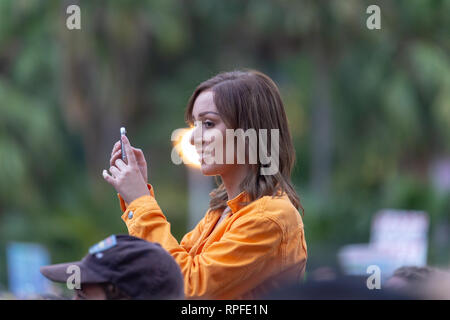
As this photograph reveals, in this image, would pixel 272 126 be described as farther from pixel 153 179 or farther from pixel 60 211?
pixel 153 179

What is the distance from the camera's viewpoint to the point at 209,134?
2.18 m

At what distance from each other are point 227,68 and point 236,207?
13637mm

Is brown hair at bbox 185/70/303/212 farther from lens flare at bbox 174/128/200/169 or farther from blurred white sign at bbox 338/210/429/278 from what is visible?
blurred white sign at bbox 338/210/429/278

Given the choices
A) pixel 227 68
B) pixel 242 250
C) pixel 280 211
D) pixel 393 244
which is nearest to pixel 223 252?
pixel 242 250

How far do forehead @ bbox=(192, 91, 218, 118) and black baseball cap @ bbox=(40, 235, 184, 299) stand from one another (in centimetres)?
56

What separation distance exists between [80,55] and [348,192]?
6628mm

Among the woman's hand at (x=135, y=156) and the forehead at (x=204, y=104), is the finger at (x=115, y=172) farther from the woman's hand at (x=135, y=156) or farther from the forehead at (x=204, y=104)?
the forehead at (x=204, y=104)

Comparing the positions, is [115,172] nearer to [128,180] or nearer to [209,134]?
[128,180]

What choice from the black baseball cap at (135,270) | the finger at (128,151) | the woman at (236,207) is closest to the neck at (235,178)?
the woman at (236,207)

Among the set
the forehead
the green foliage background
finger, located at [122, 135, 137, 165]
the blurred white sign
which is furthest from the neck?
the green foliage background

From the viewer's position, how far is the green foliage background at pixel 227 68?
11.7m

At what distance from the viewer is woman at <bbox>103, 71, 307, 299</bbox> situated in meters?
2.00

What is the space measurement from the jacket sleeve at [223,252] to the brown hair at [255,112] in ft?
0.61

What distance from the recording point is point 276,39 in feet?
59.6
